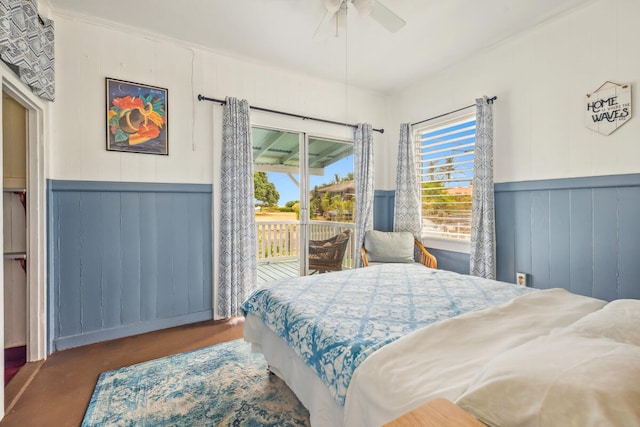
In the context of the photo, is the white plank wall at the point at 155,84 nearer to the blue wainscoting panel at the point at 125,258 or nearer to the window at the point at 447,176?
the blue wainscoting panel at the point at 125,258

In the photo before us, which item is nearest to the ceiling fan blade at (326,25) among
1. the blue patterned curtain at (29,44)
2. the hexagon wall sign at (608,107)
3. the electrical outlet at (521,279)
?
the blue patterned curtain at (29,44)

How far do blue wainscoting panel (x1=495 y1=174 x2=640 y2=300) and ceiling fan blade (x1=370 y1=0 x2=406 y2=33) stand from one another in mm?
1805

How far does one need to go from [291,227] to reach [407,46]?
3.27 metres

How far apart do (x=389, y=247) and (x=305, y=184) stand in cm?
126

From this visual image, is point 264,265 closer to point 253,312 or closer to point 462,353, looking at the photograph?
point 253,312

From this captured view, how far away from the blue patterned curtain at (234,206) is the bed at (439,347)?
3.91 feet

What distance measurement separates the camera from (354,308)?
1545 mm

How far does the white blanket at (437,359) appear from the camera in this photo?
89 cm

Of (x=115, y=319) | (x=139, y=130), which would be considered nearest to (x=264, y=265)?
(x=115, y=319)

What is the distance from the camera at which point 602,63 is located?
2.29 metres

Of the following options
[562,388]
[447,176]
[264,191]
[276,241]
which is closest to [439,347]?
[562,388]

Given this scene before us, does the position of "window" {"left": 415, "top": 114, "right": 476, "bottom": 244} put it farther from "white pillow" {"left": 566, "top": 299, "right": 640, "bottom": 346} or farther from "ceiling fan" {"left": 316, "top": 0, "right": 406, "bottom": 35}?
"white pillow" {"left": 566, "top": 299, "right": 640, "bottom": 346}

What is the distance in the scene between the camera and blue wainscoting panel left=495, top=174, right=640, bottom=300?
86.3 inches

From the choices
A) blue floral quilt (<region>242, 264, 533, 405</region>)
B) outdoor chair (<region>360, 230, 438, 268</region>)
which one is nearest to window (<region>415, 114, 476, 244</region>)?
outdoor chair (<region>360, 230, 438, 268</region>)
